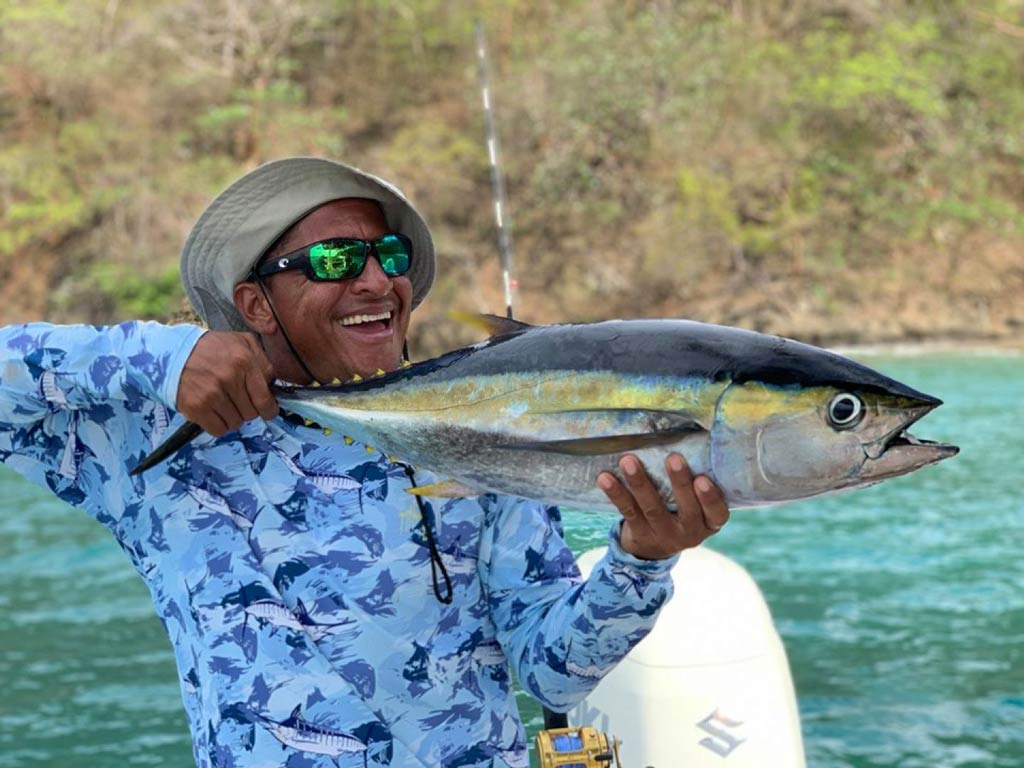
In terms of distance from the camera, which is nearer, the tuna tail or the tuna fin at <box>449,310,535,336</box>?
the tuna fin at <box>449,310,535,336</box>

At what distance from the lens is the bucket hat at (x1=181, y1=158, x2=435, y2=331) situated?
2457mm

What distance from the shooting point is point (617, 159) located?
29.3 meters

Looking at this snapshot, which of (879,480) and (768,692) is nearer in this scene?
(879,480)

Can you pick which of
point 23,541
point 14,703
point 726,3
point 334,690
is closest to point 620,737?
point 334,690

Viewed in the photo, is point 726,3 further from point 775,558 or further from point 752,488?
point 752,488

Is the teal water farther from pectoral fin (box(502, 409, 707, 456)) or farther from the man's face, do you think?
pectoral fin (box(502, 409, 707, 456))

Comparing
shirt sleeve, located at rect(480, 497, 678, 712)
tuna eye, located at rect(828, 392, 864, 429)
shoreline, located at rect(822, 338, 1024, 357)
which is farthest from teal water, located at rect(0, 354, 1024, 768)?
shoreline, located at rect(822, 338, 1024, 357)

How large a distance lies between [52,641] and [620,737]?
5.70 m

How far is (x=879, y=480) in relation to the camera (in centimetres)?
158

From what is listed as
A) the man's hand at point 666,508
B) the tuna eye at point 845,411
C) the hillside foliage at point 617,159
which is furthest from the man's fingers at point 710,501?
the hillside foliage at point 617,159

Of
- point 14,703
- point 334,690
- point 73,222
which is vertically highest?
point 73,222

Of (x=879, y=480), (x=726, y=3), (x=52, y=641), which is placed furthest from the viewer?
(x=726, y=3)

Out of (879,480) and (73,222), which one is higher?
(73,222)

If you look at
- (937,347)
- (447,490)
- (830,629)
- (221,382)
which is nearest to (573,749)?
(447,490)
